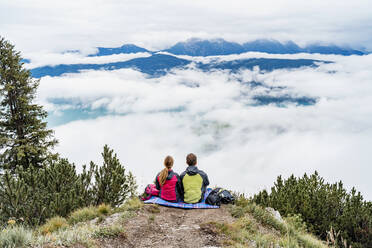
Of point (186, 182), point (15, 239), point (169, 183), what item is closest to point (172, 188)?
point (169, 183)

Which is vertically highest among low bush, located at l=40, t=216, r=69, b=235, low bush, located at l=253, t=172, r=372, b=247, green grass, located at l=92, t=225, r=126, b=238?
green grass, located at l=92, t=225, r=126, b=238

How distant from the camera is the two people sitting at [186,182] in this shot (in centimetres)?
855

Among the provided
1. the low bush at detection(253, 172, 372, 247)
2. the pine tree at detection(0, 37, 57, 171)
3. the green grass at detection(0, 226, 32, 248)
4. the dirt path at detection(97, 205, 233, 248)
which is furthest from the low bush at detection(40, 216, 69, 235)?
the pine tree at detection(0, 37, 57, 171)

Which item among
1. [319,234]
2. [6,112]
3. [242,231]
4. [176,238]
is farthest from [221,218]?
[6,112]

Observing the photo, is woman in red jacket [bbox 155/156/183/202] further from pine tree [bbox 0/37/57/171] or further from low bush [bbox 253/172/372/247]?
pine tree [bbox 0/37/57/171]

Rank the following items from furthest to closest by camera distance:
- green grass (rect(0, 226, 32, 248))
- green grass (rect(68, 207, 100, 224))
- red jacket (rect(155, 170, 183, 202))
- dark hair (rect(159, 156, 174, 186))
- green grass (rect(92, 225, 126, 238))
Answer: red jacket (rect(155, 170, 183, 202)) < dark hair (rect(159, 156, 174, 186)) < green grass (rect(68, 207, 100, 224)) < green grass (rect(92, 225, 126, 238)) < green grass (rect(0, 226, 32, 248))

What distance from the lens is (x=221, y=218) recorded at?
7.51 m

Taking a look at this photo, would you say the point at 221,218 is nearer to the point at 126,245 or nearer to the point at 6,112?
the point at 126,245

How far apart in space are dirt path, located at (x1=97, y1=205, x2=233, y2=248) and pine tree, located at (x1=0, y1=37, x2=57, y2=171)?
1045cm

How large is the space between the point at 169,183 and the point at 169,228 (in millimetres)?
1867

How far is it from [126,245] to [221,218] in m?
2.83

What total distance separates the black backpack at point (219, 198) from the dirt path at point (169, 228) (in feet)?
1.01

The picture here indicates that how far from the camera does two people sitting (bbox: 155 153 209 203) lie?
28.0 feet

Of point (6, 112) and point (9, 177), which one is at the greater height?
point (6, 112)
